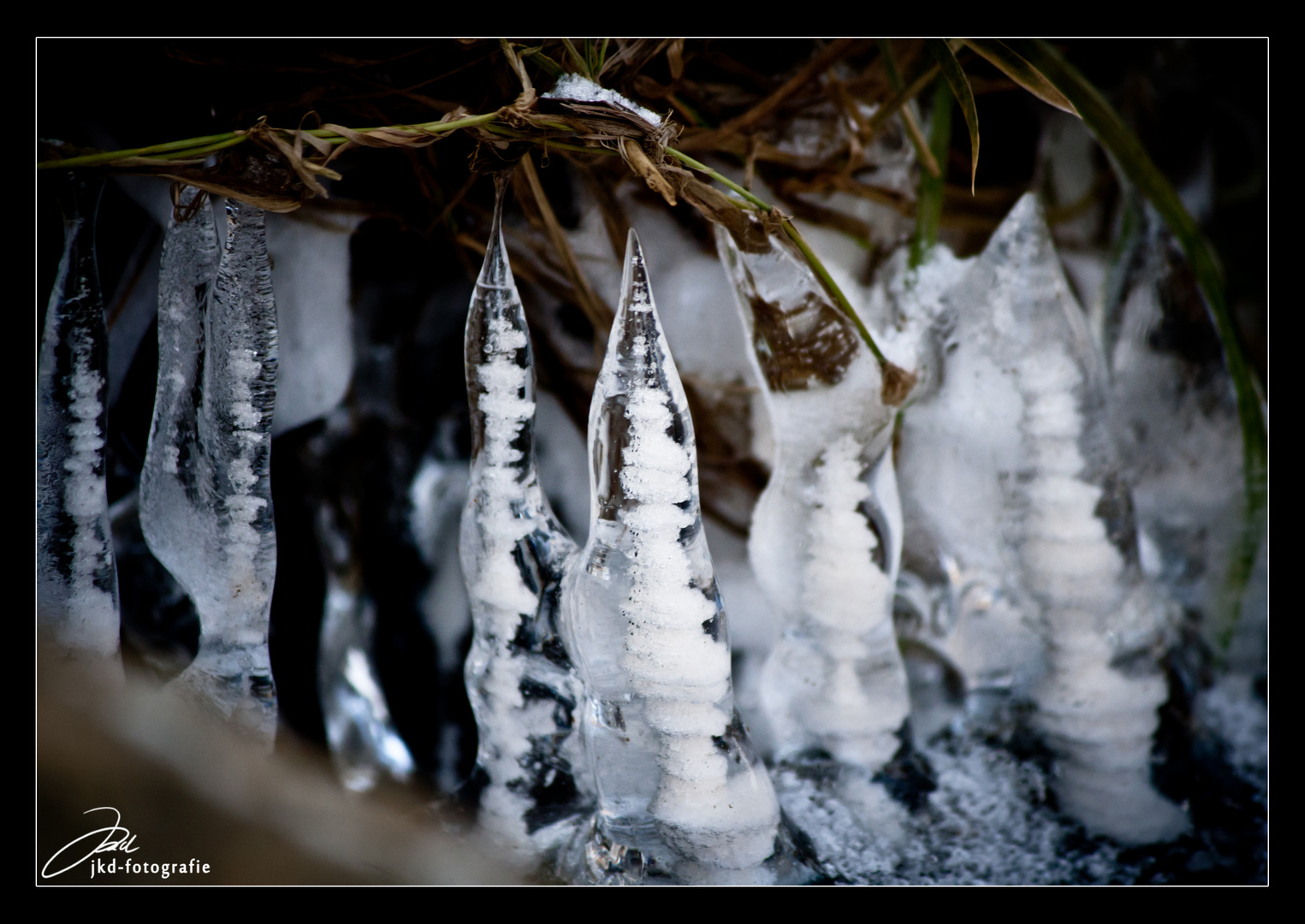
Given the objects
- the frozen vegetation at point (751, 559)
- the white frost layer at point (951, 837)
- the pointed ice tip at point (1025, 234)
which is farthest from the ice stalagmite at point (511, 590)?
the pointed ice tip at point (1025, 234)

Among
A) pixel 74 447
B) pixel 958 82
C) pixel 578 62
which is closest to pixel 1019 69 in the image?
pixel 958 82

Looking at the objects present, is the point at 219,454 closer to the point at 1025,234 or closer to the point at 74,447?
the point at 74,447

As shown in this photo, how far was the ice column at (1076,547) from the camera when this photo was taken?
35 centimetres

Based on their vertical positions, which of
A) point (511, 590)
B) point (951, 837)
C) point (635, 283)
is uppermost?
point (635, 283)

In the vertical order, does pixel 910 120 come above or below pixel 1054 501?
above

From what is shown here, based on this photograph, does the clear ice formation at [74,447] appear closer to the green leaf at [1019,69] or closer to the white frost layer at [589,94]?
the white frost layer at [589,94]

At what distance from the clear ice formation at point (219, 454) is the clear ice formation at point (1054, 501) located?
0.27 meters

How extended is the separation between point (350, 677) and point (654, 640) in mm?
165

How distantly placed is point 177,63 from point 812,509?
0.29 meters

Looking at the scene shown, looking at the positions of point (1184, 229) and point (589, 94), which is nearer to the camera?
point (589, 94)

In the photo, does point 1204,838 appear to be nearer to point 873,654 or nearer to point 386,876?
point 873,654

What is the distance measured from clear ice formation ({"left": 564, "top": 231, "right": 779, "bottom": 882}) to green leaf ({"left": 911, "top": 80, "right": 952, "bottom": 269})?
0.16 meters

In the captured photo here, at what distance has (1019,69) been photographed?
31 cm

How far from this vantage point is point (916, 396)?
37 centimetres
